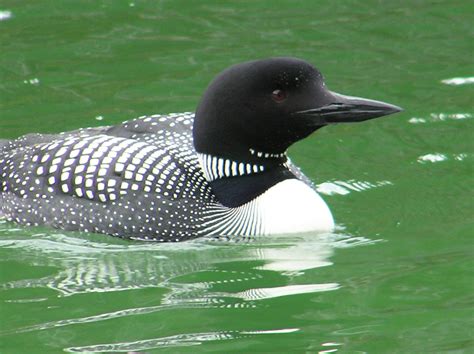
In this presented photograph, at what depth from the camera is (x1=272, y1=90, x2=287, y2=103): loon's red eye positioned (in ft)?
20.1

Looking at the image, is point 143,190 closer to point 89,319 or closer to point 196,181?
point 196,181

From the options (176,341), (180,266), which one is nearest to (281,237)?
(180,266)

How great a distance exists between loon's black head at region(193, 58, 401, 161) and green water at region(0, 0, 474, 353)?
523 mm

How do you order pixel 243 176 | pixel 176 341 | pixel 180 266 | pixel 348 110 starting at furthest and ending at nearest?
pixel 243 176
pixel 348 110
pixel 180 266
pixel 176 341

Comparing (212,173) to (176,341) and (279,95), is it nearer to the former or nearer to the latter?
(279,95)

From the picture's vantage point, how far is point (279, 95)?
20.1 feet

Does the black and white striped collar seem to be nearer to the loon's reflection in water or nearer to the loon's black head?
the loon's black head

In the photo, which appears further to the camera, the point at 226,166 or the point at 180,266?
the point at 226,166

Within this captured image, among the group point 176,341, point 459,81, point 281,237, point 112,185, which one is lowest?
point 281,237

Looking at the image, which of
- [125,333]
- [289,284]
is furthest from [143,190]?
[125,333]

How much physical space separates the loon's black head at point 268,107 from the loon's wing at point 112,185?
26cm

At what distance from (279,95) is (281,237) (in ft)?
2.36

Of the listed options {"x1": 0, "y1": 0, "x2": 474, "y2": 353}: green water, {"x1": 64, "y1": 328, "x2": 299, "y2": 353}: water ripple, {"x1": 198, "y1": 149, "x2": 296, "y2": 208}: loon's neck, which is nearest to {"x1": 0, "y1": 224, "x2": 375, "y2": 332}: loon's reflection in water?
{"x1": 0, "y1": 0, "x2": 474, "y2": 353}: green water

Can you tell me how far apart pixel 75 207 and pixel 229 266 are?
959 millimetres
